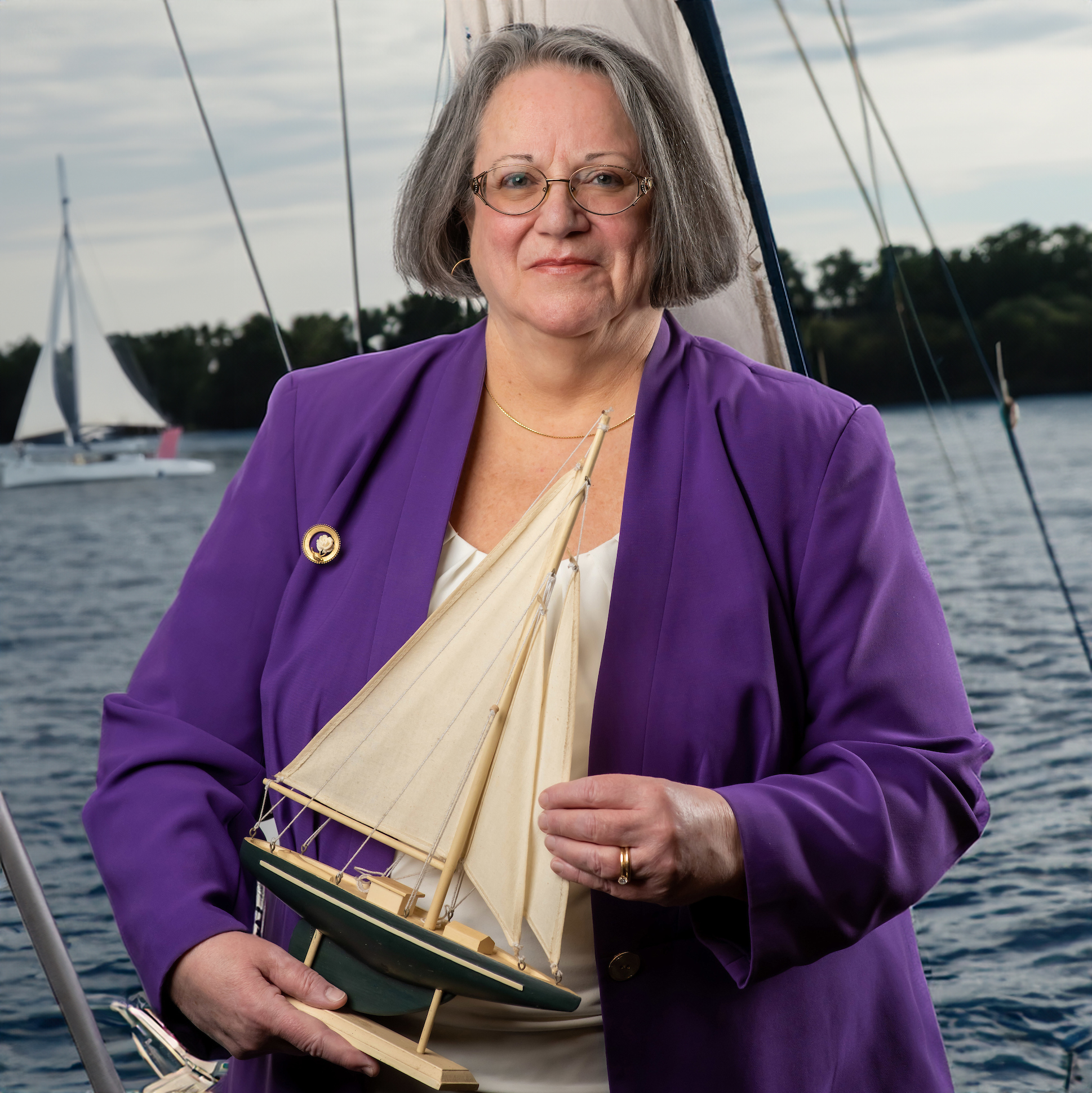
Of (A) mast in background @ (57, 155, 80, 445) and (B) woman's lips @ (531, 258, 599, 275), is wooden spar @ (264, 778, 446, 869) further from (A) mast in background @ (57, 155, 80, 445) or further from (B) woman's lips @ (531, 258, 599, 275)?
(A) mast in background @ (57, 155, 80, 445)

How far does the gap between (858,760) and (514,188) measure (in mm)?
501

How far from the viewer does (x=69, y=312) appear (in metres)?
13.8

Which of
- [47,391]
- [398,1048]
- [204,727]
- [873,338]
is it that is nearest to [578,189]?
[204,727]

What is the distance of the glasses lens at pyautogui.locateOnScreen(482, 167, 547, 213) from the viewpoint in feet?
2.98

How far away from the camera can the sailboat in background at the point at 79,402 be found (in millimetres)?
13781

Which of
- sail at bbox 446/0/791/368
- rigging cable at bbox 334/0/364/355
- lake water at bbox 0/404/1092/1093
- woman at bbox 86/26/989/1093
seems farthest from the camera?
lake water at bbox 0/404/1092/1093

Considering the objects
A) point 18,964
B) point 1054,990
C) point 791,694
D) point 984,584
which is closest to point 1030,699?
point 984,584

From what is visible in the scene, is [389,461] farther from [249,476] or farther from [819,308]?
[819,308]

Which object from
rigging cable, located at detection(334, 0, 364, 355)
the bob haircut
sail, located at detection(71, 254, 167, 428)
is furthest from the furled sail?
the bob haircut

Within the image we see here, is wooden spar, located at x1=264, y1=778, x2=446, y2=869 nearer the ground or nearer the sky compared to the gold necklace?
nearer the ground

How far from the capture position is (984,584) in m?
10.2

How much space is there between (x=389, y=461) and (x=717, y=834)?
0.41 meters

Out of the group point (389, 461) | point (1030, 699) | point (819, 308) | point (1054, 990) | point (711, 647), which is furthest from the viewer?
point (819, 308)

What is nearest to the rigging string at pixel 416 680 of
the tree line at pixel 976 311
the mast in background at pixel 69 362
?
the tree line at pixel 976 311
